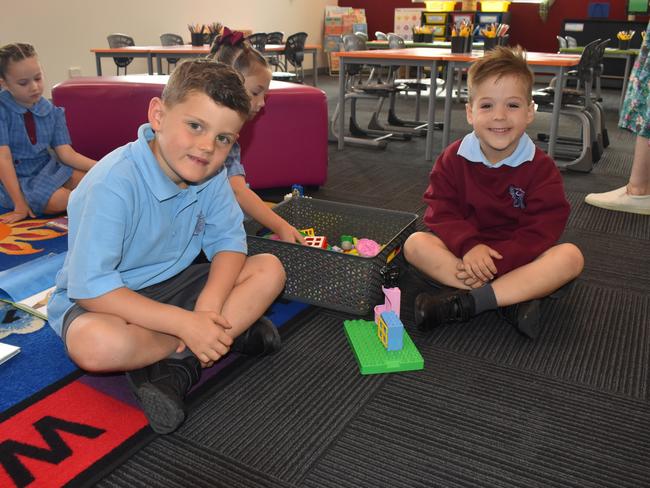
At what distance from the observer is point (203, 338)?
106cm

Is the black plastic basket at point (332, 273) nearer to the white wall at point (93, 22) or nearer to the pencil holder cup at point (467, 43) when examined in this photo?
the pencil holder cup at point (467, 43)

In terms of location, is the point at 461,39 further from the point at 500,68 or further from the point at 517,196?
the point at 517,196

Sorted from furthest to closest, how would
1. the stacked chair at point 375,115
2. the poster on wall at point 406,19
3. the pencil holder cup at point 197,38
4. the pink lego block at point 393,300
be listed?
1. the poster on wall at point 406,19
2. the pencil holder cup at point 197,38
3. the stacked chair at point 375,115
4. the pink lego block at point 393,300

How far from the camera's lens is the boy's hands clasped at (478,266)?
4.61ft

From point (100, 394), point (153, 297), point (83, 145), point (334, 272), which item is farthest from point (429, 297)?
point (83, 145)

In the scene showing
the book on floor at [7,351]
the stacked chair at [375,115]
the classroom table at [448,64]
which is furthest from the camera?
the stacked chair at [375,115]

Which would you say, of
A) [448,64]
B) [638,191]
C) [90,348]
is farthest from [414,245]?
[448,64]

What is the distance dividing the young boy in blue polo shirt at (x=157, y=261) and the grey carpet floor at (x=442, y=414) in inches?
3.8

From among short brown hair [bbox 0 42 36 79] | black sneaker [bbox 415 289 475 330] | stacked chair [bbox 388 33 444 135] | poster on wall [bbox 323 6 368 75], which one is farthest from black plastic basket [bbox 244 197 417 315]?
poster on wall [bbox 323 6 368 75]

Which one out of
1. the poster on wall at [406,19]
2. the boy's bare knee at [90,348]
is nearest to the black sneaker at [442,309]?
the boy's bare knee at [90,348]

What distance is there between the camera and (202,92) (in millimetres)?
1067

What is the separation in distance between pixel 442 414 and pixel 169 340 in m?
0.56

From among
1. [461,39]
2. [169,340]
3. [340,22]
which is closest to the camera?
[169,340]

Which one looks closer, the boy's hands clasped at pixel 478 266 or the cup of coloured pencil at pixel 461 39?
the boy's hands clasped at pixel 478 266
